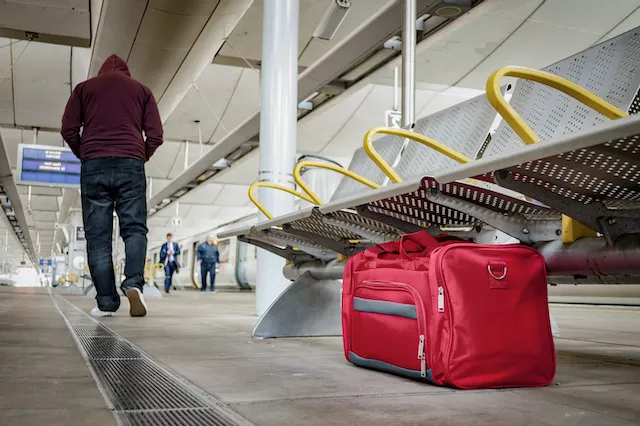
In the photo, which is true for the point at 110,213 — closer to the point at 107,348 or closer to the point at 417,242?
the point at 107,348

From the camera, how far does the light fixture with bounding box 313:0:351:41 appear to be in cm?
593

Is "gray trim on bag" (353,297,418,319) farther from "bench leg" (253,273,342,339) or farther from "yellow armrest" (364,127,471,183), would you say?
"bench leg" (253,273,342,339)

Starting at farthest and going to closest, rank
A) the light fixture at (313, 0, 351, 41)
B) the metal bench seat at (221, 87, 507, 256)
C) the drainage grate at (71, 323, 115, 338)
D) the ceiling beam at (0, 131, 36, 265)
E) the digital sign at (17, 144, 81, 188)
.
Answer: the ceiling beam at (0, 131, 36, 265), the digital sign at (17, 144, 81, 188), the light fixture at (313, 0, 351, 41), the drainage grate at (71, 323, 115, 338), the metal bench seat at (221, 87, 507, 256)

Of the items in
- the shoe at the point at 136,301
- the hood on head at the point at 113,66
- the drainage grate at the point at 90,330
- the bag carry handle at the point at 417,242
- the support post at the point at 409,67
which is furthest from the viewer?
the support post at the point at 409,67

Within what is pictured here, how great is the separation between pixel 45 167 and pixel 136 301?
35.6 feet

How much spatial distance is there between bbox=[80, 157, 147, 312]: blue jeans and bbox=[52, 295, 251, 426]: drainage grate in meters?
1.66

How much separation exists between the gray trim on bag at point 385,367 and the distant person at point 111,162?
246 cm

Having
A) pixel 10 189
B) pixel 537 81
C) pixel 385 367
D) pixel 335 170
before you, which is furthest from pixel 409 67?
Result: pixel 10 189

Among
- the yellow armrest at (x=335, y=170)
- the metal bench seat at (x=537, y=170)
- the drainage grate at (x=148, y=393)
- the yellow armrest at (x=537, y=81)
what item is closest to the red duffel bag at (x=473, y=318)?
the metal bench seat at (x=537, y=170)

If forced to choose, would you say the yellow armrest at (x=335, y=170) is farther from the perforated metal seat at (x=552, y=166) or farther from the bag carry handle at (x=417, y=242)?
the bag carry handle at (x=417, y=242)

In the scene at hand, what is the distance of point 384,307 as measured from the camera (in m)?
2.04

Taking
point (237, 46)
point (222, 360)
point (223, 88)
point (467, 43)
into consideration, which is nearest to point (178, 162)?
point (223, 88)

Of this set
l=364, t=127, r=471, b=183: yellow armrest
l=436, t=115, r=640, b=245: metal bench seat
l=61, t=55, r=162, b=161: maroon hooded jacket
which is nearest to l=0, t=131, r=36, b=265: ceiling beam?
l=61, t=55, r=162, b=161: maroon hooded jacket

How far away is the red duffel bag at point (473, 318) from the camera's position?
69.7 inches
